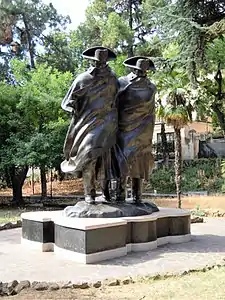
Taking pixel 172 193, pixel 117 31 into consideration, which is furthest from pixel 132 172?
pixel 117 31

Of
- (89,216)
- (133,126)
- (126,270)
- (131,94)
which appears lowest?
(126,270)

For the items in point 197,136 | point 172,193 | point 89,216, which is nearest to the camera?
point 89,216

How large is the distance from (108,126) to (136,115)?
0.68 meters

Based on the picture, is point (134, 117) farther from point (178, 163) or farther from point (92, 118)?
point (178, 163)

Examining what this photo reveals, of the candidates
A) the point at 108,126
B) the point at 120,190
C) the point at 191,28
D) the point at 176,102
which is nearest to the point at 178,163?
the point at 176,102

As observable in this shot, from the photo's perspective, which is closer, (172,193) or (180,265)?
(180,265)

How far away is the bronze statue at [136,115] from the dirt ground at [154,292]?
2778 millimetres

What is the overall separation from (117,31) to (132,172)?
62.0ft

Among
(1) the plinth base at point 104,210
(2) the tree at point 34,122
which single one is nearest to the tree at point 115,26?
(2) the tree at point 34,122

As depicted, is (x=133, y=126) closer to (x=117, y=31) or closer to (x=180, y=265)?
(x=180, y=265)

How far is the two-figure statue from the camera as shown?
759 centimetres

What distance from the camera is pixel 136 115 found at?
8.11 m

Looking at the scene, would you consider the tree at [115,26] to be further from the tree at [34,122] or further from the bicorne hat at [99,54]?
the bicorne hat at [99,54]

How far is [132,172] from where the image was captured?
26.8 feet
